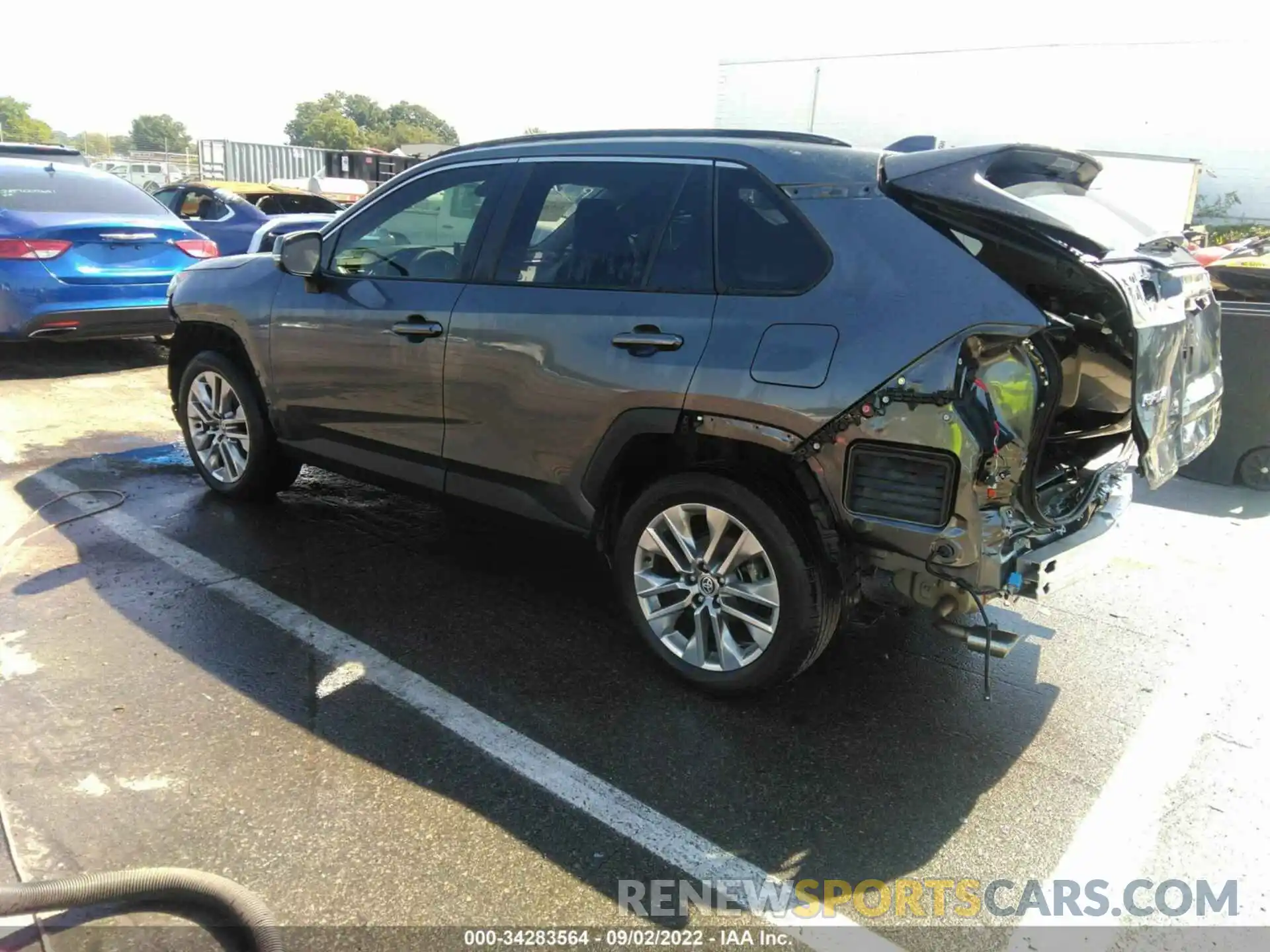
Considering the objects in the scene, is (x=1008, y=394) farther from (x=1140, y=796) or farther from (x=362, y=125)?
(x=362, y=125)

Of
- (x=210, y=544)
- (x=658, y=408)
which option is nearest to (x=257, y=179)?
(x=210, y=544)

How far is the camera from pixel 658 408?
3.29 meters

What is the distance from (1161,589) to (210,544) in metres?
4.83

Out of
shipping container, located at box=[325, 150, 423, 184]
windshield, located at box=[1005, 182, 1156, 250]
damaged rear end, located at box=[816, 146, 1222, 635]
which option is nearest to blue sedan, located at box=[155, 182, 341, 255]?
A: windshield, located at box=[1005, 182, 1156, 250]

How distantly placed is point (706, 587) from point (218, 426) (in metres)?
3.30

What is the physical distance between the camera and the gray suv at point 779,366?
282cm

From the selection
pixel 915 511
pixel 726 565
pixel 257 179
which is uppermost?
pixel 257 179

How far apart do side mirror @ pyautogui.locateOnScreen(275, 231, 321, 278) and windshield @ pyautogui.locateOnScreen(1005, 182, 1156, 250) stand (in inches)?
121

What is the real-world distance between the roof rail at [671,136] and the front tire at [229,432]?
1.81 metres

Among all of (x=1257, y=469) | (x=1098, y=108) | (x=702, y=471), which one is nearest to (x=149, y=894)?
(x=702, y=471)

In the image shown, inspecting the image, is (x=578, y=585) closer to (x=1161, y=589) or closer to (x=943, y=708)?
(x=943, y=708)

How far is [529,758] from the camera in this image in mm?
3033

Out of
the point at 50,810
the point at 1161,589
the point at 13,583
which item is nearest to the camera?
the point at 50,810

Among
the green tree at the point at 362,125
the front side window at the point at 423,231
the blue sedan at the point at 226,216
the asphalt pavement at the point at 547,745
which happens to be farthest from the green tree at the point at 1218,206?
the green tree at the point at 362,125
